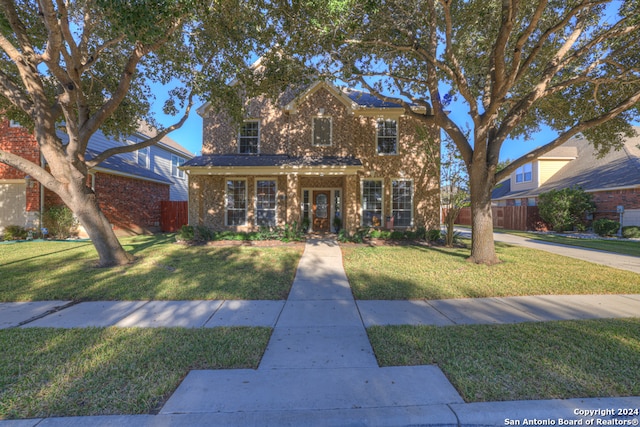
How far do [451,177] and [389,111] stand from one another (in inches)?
168

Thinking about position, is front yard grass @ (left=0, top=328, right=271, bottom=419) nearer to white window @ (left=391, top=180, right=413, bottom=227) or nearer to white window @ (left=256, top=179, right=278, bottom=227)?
white window @ (left=256, top=179, right=278, bottom=227)

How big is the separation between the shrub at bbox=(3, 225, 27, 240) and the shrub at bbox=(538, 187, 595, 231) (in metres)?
27.6

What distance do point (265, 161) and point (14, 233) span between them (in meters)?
11.6

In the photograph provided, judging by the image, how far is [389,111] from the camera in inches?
484

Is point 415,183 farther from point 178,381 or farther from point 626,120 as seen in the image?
point 178,381

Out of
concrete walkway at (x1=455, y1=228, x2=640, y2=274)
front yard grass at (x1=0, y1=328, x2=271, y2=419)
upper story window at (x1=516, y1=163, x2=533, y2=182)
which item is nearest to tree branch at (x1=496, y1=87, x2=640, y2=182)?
concrete walkway at (x1=455, y1=228, x2=640, y2=274)

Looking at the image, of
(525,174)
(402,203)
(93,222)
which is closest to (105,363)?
(93,222)

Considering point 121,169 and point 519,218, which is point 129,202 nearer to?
point 121,169

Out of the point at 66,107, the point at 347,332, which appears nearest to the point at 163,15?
the point at 66,107

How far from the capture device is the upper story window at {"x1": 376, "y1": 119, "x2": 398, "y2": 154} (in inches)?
495

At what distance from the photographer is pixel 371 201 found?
12719mm

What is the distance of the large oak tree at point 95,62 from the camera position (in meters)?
5.48

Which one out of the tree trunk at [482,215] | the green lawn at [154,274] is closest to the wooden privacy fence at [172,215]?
the green lawn at [154,274]

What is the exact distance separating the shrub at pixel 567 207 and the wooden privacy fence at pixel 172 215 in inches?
874
